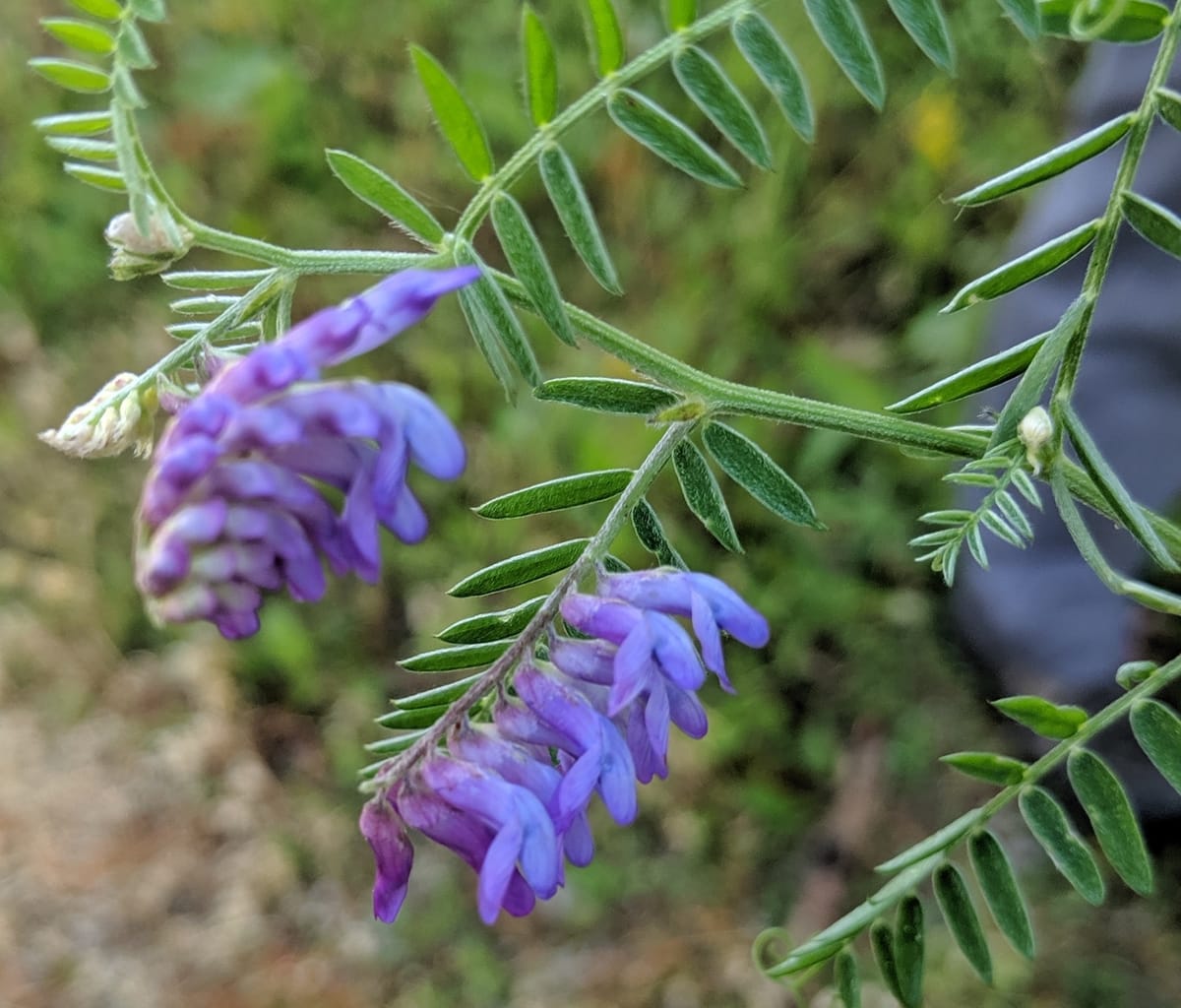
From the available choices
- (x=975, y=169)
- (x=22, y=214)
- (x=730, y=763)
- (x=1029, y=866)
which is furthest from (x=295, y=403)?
(x=22, y=214)

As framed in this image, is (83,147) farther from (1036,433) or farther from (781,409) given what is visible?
(1036,433)

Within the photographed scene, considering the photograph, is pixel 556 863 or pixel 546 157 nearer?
pixel 556 863

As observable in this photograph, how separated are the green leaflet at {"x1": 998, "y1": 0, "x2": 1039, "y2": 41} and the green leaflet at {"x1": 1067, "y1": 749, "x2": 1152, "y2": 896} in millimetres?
646

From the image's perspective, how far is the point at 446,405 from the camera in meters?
3.02

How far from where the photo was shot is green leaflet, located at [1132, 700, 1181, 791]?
1.10 meters

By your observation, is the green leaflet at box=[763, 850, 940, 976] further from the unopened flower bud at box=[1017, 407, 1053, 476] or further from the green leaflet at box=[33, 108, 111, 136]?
the green leaflet at box=[33, 108, 111, 136]

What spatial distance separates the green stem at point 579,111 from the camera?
0.99m

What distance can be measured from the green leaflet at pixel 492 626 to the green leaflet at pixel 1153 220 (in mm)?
593

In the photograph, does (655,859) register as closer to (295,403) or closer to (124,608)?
(124,608)

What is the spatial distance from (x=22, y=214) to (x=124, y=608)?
1.26 meters

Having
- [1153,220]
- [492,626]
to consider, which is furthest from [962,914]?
[1153,220]

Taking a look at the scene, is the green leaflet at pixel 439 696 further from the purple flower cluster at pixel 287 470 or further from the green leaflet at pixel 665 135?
the green leaflet at pixel 665 135

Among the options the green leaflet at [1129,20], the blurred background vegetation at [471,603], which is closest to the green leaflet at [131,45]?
the green leaflet at [1129,20]

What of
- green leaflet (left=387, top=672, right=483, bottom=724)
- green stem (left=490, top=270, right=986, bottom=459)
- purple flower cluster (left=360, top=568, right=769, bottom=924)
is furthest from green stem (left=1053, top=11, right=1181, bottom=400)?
green leaflet (left=387, top=672, right=483, bottom=724)
